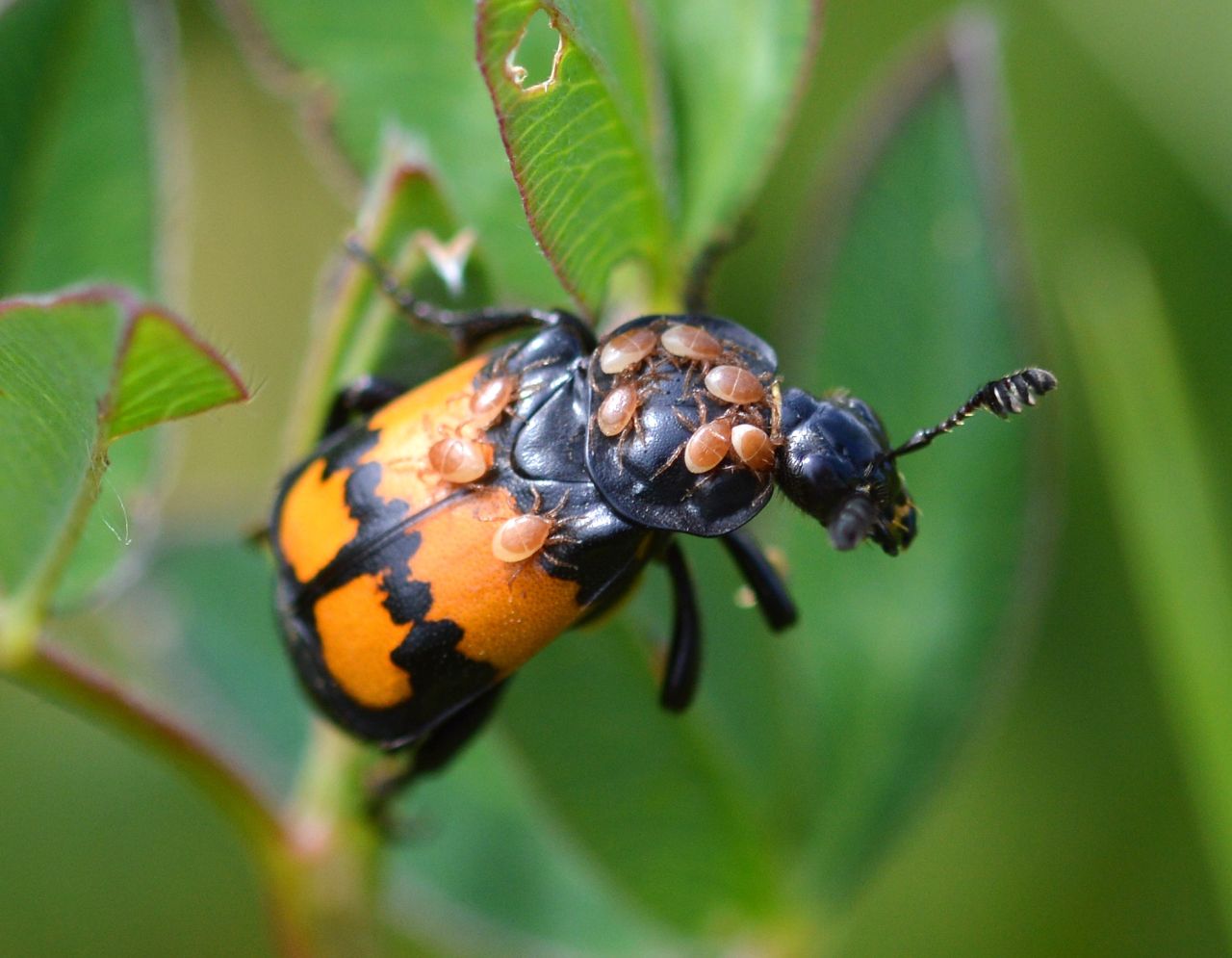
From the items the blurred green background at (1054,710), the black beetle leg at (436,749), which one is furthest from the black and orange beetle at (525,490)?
the blurred green background at (1054,710)

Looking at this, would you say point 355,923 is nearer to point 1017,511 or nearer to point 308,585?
point 308,585

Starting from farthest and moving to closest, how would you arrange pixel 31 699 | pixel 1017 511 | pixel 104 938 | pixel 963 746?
pixel 31 699
pixel 104 938
pixel 963 746
pixel 1017 511

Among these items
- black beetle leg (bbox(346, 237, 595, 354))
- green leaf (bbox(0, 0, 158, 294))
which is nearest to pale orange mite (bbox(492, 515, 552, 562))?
black beetle leg (bbox(346, 237, 595, 354))

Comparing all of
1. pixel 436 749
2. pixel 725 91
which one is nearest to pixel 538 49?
pixel 725 91

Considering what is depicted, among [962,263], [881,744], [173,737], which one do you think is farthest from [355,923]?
[962,263]

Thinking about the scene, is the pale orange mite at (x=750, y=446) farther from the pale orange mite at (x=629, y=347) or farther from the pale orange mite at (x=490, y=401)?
the pale orange mite at (x=490, y=401)

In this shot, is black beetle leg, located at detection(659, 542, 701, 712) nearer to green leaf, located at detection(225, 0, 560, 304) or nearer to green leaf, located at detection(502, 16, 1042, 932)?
green leaf, located at detection(502, 16, 1042, 932)
